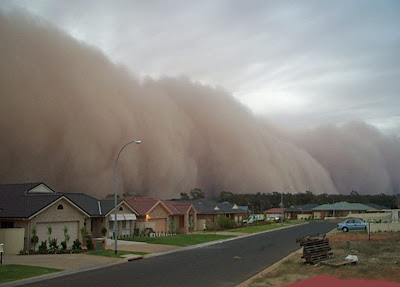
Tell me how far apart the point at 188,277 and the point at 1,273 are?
7332 millimetres

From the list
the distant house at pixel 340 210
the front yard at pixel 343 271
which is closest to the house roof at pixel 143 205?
the front yard at pixel 343 271

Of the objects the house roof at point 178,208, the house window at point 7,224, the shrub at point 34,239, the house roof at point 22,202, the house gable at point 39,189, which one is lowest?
the shrub at point 34,239

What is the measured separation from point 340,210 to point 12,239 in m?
80.5

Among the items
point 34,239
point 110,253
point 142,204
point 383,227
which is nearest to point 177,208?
point 142,204

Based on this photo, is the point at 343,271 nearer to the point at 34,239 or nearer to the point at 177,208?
the point at 34,239

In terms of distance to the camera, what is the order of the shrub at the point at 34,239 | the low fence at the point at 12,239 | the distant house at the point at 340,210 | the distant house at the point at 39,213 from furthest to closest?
the distant house at the point at 340,210, the distant house at the point at 39,213, the shrub at the point at 34,239, the low fence at the point at 12,239

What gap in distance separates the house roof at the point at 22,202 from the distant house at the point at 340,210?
2934 inches

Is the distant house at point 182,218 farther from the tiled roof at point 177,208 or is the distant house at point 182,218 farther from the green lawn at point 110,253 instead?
the green lawn at point 110,253

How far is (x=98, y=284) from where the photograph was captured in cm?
1484

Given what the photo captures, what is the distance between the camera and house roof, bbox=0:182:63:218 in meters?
27.4

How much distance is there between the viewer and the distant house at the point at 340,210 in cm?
9212

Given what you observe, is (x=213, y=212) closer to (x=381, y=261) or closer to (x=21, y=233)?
(x=21, y=233)

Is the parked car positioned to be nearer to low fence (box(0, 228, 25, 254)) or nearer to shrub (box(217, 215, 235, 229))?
shrub (box(217, 215, 235, 229))

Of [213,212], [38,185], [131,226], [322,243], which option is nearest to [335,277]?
[322,243]
